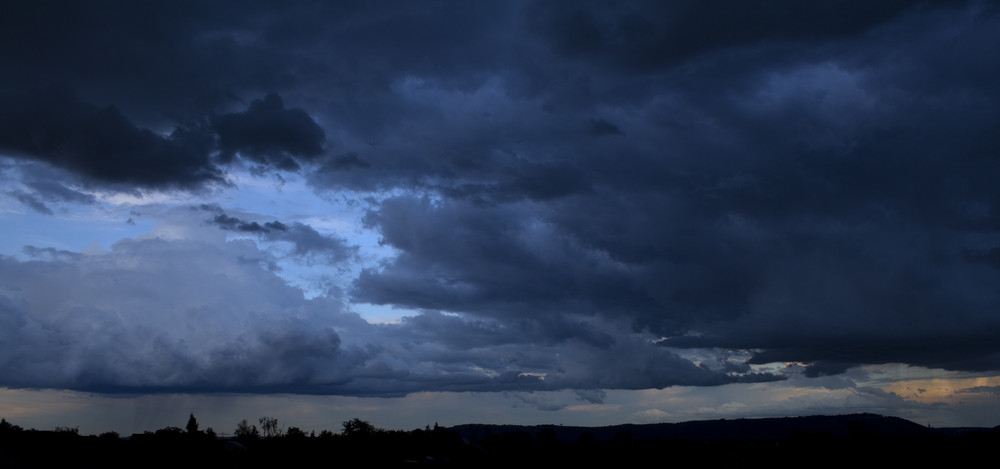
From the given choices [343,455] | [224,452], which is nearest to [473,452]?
[343,455]

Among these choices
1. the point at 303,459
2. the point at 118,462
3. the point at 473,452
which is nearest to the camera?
the point at 118,462

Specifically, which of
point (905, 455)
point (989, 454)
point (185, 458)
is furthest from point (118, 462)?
point (989, 454)

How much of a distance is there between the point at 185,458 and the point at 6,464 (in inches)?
1434

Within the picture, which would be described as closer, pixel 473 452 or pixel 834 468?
pixel 834 468

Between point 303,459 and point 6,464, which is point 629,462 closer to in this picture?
point 303,459

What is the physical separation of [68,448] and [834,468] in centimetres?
17084

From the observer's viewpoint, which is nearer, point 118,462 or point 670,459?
point 118,462

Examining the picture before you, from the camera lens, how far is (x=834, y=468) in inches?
6969

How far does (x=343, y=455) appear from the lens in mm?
174875

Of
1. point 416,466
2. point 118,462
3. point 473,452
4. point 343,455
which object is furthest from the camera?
point 473,452

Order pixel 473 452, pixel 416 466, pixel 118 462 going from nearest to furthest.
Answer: pixel 118 462, pixel 416 466, pixel 473 452

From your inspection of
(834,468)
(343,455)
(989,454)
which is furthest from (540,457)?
(989,454)

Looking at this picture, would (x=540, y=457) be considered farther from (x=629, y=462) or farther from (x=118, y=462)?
(x=118, y=462)

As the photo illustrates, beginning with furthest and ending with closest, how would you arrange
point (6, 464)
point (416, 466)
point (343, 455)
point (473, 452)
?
point (473, 452), point (343, 455), point (416, 466), point (6, 464)
